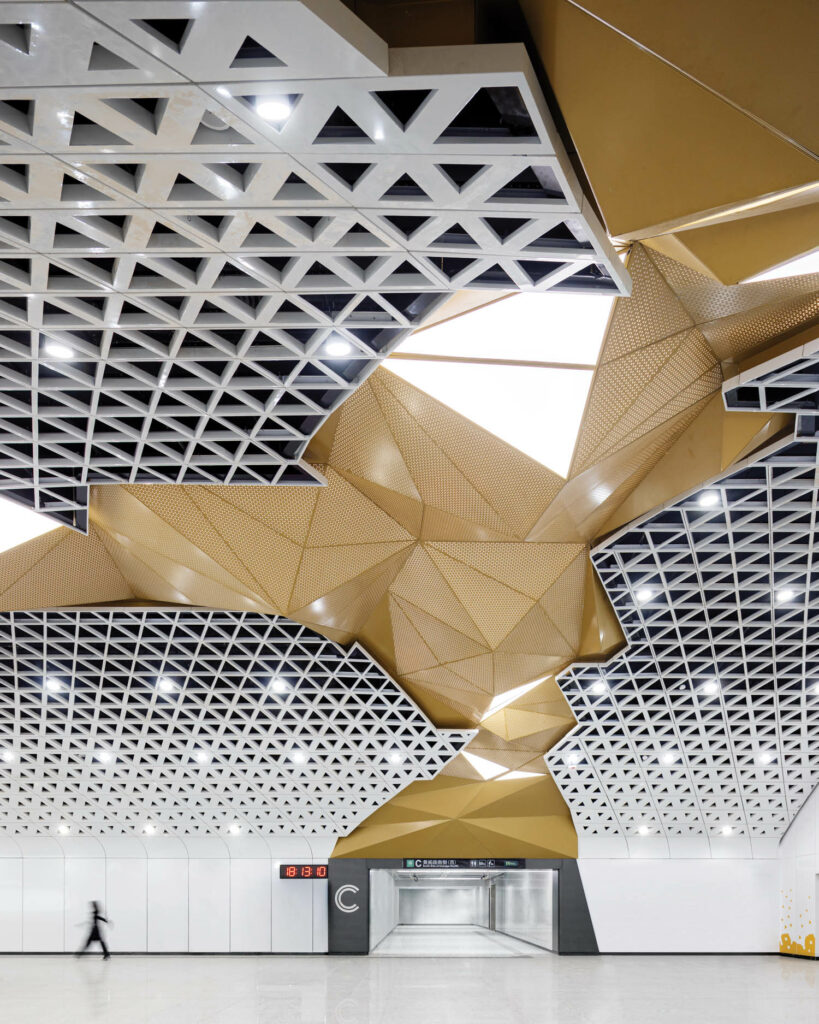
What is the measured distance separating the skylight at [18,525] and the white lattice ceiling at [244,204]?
7.56 metres

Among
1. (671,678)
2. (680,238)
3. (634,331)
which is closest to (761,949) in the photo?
(671,678)

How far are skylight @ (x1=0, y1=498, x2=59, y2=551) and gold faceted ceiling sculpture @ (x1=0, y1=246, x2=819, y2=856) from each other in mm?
271

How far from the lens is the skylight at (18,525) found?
2330cm

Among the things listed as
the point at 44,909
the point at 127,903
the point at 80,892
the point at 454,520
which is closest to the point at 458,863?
the point at 127,903

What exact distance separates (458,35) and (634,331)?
8383mm

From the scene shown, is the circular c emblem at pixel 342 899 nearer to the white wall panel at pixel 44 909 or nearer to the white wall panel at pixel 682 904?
the white wall panel at pixel 682 904

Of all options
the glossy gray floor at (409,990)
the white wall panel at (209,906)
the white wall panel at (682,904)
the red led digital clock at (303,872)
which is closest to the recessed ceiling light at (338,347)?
the glossy gray floor at (409,990)

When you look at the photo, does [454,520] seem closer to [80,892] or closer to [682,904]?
[682,904]

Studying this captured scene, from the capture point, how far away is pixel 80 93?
335 inches

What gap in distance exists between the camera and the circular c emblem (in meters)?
38.9

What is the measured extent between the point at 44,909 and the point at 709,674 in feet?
98.6

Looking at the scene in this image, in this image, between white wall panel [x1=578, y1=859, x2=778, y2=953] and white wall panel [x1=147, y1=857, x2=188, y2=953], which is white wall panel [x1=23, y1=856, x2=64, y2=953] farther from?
white wall panel [x1=578, y1=859, x2=778, y2=953]

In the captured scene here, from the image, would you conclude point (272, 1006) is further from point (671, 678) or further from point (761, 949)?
point (761, 949)

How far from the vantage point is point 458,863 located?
40.2 meters
